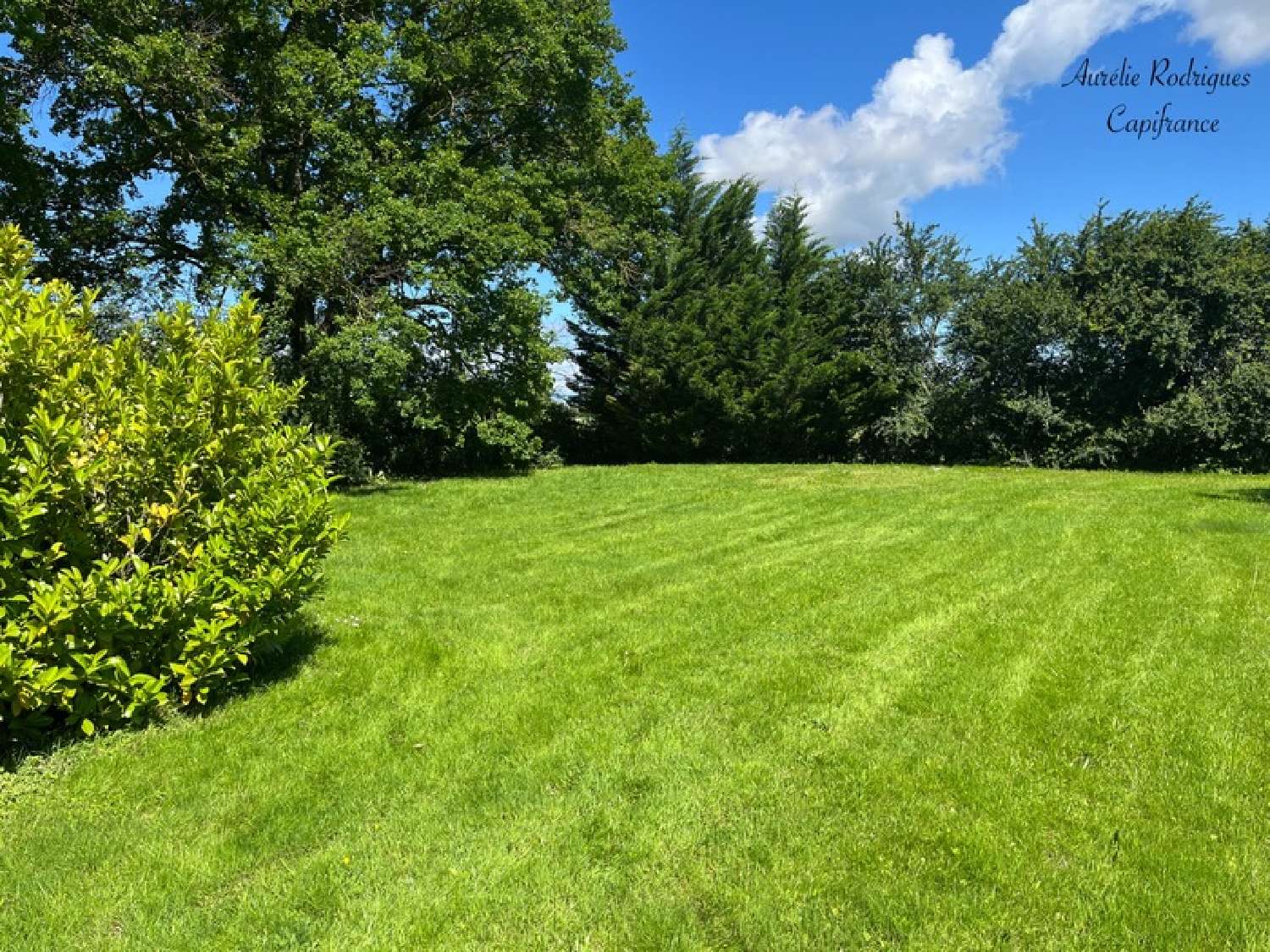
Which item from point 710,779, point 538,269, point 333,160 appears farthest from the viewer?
point 538,269

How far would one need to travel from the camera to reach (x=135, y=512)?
3922 mm

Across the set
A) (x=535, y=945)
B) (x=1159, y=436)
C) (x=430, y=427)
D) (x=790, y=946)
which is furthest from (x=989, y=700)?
(x=1159, y=436)

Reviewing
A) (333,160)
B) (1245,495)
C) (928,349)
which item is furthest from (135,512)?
(928,349)

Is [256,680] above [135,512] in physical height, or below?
below

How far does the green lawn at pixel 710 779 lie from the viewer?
248 cm

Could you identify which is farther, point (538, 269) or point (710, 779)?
point (538, 269)

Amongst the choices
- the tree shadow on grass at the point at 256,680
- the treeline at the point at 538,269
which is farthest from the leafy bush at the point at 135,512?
the treeline at the point at 538,269

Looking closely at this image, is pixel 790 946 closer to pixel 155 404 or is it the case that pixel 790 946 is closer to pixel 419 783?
pixel 419 783

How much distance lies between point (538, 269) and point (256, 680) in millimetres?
12334

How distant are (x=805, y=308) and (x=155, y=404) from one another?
19094 millimetres

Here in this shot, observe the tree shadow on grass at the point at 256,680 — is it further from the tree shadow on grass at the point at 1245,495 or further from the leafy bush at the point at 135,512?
the tree shadow on grass at the point at 1245,495

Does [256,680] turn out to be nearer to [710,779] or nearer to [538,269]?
[710,779]

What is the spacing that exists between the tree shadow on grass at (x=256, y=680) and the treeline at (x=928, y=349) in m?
14.8

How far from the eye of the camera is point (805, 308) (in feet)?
68.8
